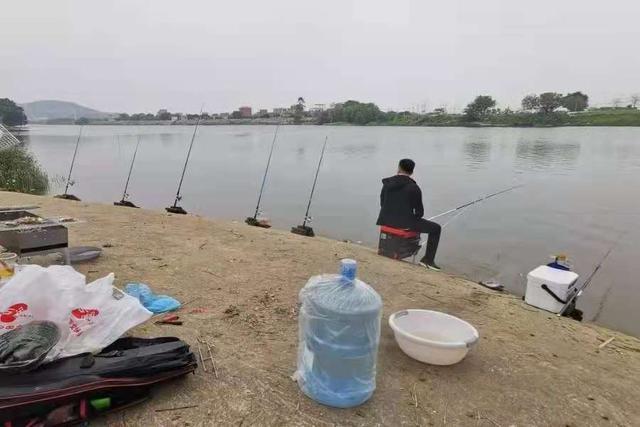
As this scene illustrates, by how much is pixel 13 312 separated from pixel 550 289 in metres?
4.29

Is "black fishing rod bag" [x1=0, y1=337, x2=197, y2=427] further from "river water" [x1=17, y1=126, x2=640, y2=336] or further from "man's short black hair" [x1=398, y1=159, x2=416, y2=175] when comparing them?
"river water" [x1=17, y1=126, x2=640, y2=336]

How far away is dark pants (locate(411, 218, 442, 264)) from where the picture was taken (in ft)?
18.6

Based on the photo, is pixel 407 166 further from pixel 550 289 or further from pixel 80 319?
pixel 80 319

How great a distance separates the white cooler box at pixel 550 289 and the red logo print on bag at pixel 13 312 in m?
4.20

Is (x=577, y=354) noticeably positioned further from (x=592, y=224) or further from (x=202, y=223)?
(x=592, y=224)

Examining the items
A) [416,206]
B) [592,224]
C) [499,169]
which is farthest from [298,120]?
[416,206]

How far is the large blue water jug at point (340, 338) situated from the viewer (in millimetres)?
2119

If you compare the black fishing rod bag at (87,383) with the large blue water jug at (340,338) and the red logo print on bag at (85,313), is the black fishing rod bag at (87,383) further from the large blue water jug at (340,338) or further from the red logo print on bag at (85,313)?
the large blue water jug at (340,338)

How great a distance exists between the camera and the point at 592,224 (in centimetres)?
1199

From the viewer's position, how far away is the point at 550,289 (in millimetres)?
4301

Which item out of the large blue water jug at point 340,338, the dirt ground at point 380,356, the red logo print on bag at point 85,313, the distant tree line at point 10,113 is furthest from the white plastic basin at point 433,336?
the distant tree line at point 10,113

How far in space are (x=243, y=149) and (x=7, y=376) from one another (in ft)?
111

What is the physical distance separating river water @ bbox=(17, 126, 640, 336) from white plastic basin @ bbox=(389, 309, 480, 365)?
13.0 feet

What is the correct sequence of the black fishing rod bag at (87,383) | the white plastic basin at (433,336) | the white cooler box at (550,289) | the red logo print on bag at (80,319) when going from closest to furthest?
1. the black fishing rod bag at (87,383)
2. the red logo print on bag at (80,319)
3. the white plastic basin at (433,336)
4. the white cooler box at (550,289)
